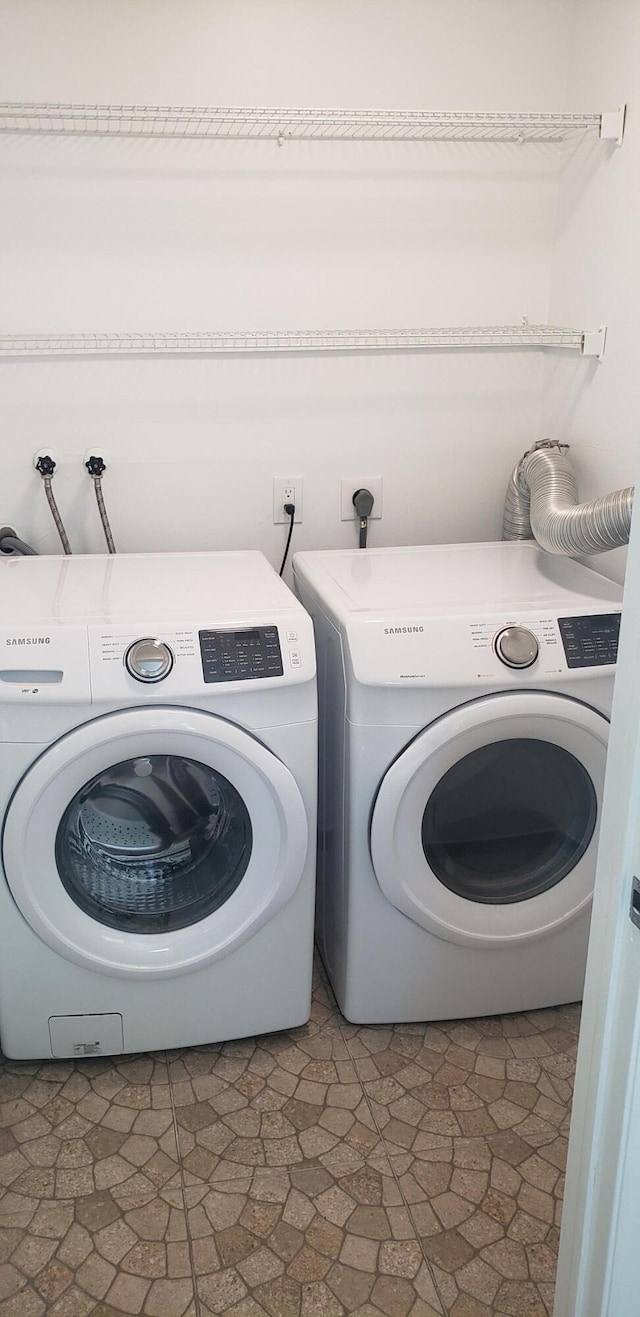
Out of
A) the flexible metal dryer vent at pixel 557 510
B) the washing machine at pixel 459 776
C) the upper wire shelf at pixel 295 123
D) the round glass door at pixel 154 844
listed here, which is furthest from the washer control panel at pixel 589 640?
the upper wire shelf at pixel 295 123

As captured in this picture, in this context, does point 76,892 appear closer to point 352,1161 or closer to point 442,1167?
point 352,1161

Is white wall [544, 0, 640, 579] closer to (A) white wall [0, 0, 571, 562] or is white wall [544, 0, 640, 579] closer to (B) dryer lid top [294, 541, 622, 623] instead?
(A) white wall [0, 0, 571, 562]

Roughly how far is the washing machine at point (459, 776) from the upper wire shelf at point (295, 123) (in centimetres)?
89

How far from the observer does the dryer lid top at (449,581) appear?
186 centimetres

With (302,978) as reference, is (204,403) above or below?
above

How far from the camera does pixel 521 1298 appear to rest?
1.49 meters

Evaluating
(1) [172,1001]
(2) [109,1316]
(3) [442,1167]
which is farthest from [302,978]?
(2) [109,1316]

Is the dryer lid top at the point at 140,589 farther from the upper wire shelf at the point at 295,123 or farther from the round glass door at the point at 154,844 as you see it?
the upper wire shelf at the point at 295,123

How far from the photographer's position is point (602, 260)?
2131 mm

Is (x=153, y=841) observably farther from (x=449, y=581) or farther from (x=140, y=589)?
(x=449, y=581)

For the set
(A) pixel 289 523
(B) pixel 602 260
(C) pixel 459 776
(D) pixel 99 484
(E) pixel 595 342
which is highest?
(B) pixel 602 260

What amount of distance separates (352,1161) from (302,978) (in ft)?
1.12

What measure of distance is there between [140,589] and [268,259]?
0.83 metres

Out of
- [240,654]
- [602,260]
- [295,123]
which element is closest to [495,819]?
[240,654]
